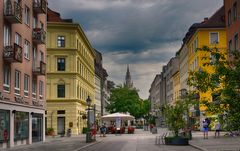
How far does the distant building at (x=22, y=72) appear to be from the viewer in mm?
37312

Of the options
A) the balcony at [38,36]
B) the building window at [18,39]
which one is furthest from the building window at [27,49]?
the building window at [18,39]

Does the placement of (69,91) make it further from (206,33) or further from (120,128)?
(206,33)

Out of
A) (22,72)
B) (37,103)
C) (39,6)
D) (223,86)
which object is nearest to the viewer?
(223,86)

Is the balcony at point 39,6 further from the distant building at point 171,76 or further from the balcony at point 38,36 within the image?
the distant building at point 171,76

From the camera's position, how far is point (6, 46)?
123 feet

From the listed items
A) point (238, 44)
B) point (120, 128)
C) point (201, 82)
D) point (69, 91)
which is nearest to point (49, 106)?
point (69, 91)

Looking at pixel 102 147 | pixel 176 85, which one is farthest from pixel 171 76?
pixel 102 147

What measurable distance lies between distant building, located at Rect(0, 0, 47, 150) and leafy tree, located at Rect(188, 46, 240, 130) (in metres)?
20.3

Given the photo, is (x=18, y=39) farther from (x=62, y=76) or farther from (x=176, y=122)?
(x=62, y=76)

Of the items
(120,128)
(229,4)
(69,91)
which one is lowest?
(120,128)

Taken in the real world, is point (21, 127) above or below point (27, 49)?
below

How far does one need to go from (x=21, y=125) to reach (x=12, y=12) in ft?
32.0

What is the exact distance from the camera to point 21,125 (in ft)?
140

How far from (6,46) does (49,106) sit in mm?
37357
